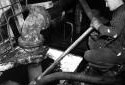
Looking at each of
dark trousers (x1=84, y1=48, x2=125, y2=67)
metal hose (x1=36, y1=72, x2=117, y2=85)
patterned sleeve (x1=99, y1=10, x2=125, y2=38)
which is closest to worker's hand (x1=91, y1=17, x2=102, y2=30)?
patterned sleeve (x1=99, y1=10, x2=125, y2=38)

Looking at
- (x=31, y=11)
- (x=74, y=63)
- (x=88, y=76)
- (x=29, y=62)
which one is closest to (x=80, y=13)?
(x=74, y=63)

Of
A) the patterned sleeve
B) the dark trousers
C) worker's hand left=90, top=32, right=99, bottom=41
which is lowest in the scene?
the dark trousers

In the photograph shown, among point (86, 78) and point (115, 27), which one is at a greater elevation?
point (115, 27)

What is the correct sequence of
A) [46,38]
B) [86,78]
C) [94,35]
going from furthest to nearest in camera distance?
[46,38], [94,35], [86,78]

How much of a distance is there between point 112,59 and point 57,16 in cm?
211

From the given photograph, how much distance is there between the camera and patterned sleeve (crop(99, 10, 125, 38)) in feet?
8.63

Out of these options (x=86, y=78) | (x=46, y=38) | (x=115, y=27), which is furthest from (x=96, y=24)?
(x=46, y=38)

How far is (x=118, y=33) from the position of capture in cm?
265

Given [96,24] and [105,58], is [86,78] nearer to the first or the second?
[105,58]

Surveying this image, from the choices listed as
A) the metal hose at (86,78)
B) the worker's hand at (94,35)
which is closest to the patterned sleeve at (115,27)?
the worker's hand at (94,35)

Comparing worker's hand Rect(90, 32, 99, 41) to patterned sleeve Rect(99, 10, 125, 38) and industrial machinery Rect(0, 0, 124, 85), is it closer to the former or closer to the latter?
industrial machinery Rect(0, 0, 124, 85)

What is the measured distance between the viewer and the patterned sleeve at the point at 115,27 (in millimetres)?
2631

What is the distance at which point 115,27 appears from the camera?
2.67 metres

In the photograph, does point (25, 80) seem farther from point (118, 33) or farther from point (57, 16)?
point (118, 33)
